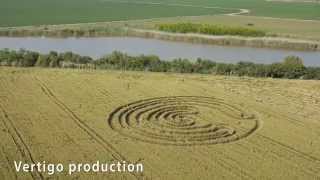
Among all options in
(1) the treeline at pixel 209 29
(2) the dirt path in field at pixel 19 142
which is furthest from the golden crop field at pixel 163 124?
(1) the treeline at pixel 209 29

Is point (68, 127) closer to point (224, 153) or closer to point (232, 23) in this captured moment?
point (224, 153)

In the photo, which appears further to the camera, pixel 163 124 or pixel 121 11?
pixel 121 11

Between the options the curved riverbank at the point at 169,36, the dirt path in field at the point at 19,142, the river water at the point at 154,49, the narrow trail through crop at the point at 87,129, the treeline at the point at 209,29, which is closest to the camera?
the dirt path in field at the point at 19,142

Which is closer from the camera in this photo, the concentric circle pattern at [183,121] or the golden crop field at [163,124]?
the golden crop field at [163,124]

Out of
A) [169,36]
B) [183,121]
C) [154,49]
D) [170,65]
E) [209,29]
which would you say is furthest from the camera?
[209,29]

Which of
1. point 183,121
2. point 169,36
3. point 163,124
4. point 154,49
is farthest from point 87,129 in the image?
point 169,36

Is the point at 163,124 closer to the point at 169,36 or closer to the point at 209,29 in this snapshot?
the point at 169,36

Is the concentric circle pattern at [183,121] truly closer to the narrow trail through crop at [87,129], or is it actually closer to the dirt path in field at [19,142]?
the narrow trail through crop at [87,129]

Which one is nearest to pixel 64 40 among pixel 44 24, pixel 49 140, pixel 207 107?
pixel 44 24
